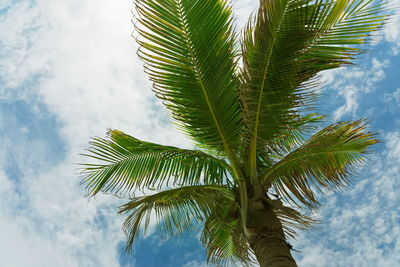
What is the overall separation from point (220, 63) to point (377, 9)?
72.1 inches

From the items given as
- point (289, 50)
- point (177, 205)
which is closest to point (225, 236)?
point (177, 205)

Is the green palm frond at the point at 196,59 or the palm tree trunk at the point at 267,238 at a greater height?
the green palm frond at the point at 196,59

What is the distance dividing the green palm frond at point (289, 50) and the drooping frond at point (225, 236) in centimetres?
111

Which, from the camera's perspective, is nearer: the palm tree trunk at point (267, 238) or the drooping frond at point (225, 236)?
the palm tree trunk at point (267, 238)

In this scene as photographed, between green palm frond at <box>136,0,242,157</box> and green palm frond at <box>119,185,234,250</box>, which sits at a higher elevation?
green palm frond at <box>136,0,242,157</box>

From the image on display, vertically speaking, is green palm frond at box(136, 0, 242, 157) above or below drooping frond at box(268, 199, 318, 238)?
above

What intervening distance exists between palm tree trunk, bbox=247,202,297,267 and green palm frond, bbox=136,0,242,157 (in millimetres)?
1064

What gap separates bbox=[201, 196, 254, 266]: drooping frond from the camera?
4.55 metres

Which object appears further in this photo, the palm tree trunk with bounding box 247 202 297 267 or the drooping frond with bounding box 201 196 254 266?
the drooping frond with bounding box 201 196 254 266

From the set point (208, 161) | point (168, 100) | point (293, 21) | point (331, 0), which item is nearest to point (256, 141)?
point (208, 161)

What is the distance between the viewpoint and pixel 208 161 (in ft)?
16.4

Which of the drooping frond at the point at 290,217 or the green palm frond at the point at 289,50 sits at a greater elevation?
the green palm frond at the point at 289,50

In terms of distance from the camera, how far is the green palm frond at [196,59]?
386 centimetres

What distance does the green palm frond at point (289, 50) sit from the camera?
3.72 metres
